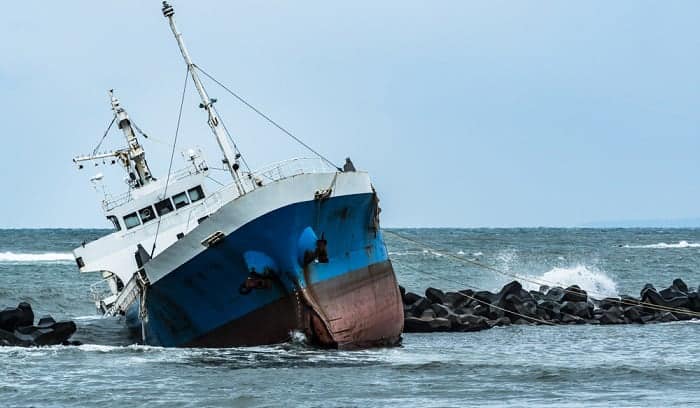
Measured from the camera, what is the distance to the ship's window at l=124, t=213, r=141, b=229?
26.4 meters

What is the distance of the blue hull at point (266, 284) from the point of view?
20875 millimetres

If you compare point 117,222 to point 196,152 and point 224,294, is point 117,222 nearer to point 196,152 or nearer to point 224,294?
point 196,152

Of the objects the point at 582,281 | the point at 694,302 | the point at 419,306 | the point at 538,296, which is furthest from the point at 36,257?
the point at 694,302

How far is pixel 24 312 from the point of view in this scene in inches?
1040

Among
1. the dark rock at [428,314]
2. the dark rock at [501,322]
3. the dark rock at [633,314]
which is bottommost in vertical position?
the dark rock at [633,314]

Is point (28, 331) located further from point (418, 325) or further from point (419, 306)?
point (419, 306)

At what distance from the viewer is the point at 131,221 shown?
26.4 m

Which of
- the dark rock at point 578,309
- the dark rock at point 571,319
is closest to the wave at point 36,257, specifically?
the dark rock at point 578,309

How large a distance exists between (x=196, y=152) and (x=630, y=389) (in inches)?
507

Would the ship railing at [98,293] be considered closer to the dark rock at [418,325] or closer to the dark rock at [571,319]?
the dark rock at [418,325]

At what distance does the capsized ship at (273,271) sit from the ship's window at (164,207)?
6.12ft

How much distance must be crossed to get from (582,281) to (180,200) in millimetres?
22018

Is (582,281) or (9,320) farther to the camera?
(582,281)

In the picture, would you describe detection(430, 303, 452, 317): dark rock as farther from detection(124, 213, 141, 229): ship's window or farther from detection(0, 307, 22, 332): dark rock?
detection(0, 307, 22, 332): dark rock
